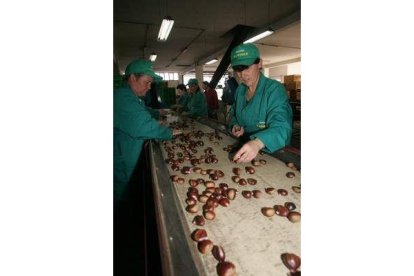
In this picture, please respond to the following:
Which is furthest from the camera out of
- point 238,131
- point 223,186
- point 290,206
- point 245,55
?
point 238,131

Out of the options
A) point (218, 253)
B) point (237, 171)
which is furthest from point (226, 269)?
point (237, 171)

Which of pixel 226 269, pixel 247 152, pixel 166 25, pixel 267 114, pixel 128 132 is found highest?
pixel 166 25

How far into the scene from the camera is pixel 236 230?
41.3 inches

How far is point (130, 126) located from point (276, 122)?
4.56 ft

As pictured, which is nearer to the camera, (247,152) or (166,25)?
(247,152)

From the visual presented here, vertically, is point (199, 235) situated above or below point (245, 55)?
below

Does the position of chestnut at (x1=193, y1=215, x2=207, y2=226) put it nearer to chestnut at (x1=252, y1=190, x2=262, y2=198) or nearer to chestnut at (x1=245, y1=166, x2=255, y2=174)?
chestnut at (x1=252, y1=190, x2=262, y2=198)

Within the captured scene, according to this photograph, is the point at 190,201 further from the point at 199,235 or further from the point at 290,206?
A: the point at 290,206

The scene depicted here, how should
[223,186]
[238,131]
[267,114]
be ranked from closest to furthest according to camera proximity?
1. [223,186]
2. [267,114]
3. [238,131]

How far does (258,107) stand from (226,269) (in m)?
1.73

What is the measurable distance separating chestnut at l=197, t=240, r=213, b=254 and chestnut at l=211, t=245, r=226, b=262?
17mm
